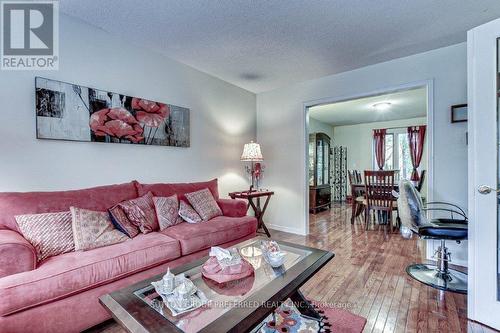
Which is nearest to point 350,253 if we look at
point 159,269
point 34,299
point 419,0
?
point 159,269

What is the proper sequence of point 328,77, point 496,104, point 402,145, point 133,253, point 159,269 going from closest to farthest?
1. point 496,104
2. point 133,253
3. point 159,269
4. point 328,77
5. point 402,145

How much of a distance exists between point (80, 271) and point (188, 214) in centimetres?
117

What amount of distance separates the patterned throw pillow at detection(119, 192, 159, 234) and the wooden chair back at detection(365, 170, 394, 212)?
337 cm

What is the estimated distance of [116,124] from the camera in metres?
2.51

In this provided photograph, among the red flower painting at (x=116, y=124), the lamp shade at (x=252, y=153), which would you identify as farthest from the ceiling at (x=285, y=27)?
the lamp shade at (x=252, y=153)

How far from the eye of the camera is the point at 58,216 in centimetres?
180

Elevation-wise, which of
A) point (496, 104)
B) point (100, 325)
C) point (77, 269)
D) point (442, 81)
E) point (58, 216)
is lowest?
point (100, 325)

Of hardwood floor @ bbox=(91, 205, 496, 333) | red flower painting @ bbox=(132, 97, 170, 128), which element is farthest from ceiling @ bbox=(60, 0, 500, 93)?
hardwood floor @ bbox=(91, 205, 496, 333)

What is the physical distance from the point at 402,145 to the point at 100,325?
7273 millimetres

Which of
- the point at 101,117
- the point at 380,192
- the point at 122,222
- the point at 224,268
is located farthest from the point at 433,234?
the point at 101,117

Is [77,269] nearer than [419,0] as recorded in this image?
Yes

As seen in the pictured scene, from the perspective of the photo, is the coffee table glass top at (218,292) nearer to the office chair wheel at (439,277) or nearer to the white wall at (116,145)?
the office chair wheel at (439,277)

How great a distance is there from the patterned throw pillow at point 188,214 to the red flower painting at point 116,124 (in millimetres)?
908

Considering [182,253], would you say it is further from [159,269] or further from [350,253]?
[350,253]
